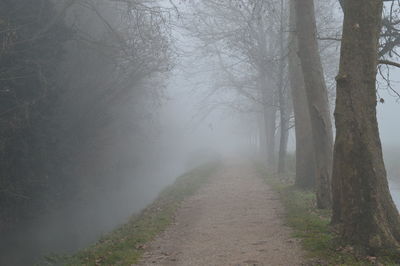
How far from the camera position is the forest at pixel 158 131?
310 inches

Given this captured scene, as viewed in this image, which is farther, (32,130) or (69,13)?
(69,13)

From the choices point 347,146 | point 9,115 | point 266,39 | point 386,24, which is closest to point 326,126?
point 386,24

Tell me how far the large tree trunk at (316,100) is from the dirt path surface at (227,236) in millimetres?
1441

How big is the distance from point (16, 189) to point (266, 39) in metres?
19.0

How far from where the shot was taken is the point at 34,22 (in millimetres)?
16375

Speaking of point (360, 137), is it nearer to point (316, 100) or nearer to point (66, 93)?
point (316, 100)

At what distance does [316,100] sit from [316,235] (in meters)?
4.46

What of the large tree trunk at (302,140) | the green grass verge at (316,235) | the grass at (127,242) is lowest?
the grass at (127,242)

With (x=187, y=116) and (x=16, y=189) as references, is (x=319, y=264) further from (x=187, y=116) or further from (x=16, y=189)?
(x=187, y=116)

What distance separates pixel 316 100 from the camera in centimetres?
1234

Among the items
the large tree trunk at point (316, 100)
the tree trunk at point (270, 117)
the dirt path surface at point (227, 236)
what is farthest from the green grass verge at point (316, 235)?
the tree trunk at point (270, 117)

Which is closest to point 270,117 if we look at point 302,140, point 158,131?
point 158,131

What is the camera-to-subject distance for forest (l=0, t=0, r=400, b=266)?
7875 millimetres

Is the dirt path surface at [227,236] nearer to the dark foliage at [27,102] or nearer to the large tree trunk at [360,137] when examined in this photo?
the large tree trunk at [360,137]
